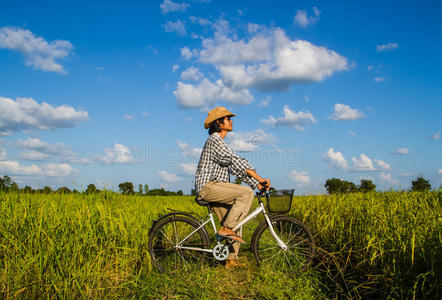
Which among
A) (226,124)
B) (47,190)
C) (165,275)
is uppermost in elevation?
(226,124)

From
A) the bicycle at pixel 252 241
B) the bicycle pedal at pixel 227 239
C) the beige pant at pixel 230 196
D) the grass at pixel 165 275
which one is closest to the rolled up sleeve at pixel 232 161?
the beige pant at pixel 230 196

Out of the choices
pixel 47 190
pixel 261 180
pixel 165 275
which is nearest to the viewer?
pixel 165 275

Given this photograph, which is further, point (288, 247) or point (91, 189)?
point (91, 189)

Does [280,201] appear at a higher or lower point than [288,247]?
higher

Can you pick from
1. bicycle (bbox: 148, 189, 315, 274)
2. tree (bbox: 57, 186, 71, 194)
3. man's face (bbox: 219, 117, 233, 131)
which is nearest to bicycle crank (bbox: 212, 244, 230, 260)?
bicycle (bbox: 148, 189, 315, 274)

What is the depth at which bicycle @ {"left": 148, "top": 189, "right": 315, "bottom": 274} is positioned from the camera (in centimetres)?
477

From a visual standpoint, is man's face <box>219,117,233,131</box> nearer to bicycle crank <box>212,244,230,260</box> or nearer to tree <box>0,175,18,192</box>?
bicycle crank <box>212,244,230,260</box>

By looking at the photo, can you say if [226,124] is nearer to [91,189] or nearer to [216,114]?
[216,114]

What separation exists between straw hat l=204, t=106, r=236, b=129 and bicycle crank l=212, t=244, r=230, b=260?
1991mm

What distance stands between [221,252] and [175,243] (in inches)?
32.5

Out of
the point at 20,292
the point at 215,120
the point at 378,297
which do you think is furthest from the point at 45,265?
the point at 378,297

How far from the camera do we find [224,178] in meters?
4.99

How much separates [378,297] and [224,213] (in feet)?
8.23

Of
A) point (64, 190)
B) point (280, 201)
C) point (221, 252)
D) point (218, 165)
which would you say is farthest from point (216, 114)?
point (64, 190)
